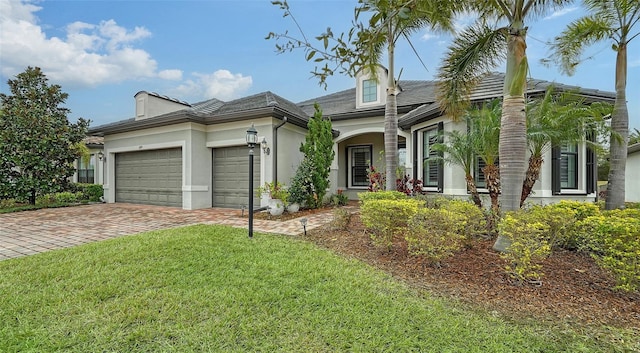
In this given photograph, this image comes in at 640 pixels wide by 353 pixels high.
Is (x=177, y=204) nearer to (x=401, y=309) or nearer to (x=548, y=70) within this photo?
(x=401, y=309)

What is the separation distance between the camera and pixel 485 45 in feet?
20.2

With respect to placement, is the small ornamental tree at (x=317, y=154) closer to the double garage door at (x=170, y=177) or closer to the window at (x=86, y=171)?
the double garage door at (x=170, y=177)

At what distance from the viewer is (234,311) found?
3.04 m

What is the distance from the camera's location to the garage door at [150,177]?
11664 millimetres

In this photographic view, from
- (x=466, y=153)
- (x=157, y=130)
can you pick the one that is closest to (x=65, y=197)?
(x=157, y=130)

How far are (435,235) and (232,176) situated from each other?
861 centimetres

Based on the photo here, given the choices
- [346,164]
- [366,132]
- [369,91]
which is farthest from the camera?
[346,164]

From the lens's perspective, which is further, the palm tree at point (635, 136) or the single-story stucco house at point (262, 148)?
the palm tree at point (635, 136)

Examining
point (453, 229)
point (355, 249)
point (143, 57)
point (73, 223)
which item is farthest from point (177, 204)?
point (453, 229)

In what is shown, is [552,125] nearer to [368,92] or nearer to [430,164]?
[430,164]

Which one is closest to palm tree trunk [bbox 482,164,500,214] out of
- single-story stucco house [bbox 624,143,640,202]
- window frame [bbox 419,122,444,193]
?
window frame [bbox 419,122,444,193]

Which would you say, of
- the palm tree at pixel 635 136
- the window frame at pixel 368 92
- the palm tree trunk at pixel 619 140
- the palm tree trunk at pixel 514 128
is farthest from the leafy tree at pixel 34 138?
the palm tree at pixel 635 136

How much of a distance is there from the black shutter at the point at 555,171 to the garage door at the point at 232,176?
9.53m

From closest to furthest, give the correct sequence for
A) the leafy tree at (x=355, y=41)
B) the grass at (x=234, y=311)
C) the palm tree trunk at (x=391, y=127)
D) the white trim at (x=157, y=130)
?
the leafy tree at (x=355, y=41), the grass at (x=234, y=311), the palm tree trunk at (x=391, y=127), the white trim at (x=157, y=130)
